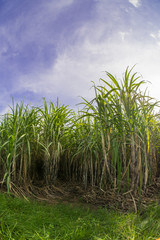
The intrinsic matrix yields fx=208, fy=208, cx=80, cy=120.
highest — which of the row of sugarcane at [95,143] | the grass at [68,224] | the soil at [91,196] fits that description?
the row of sugarcane at [95,143]

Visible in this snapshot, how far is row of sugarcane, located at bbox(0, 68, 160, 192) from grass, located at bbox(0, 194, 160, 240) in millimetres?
421

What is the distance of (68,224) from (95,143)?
1.29m

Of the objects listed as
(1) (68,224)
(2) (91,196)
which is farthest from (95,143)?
(1) (68,224)

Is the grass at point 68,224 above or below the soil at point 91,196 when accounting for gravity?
below

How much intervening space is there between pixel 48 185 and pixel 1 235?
157 centimetres

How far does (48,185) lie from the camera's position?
118 inches

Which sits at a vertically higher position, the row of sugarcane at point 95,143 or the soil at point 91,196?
the row of sugarcane at point 95,143

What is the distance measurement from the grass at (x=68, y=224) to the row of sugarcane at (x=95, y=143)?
1.38 ft

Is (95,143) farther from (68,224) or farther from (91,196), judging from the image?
(68,224)

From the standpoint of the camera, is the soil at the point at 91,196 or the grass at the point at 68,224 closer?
the grass at the point at 68,224

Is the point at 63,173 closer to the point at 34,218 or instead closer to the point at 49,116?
the point at 49,116

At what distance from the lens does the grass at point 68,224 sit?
4.83 ft

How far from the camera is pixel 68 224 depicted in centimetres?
182

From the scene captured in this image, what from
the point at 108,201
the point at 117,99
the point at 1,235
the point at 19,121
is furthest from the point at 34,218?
the point at 117,99
